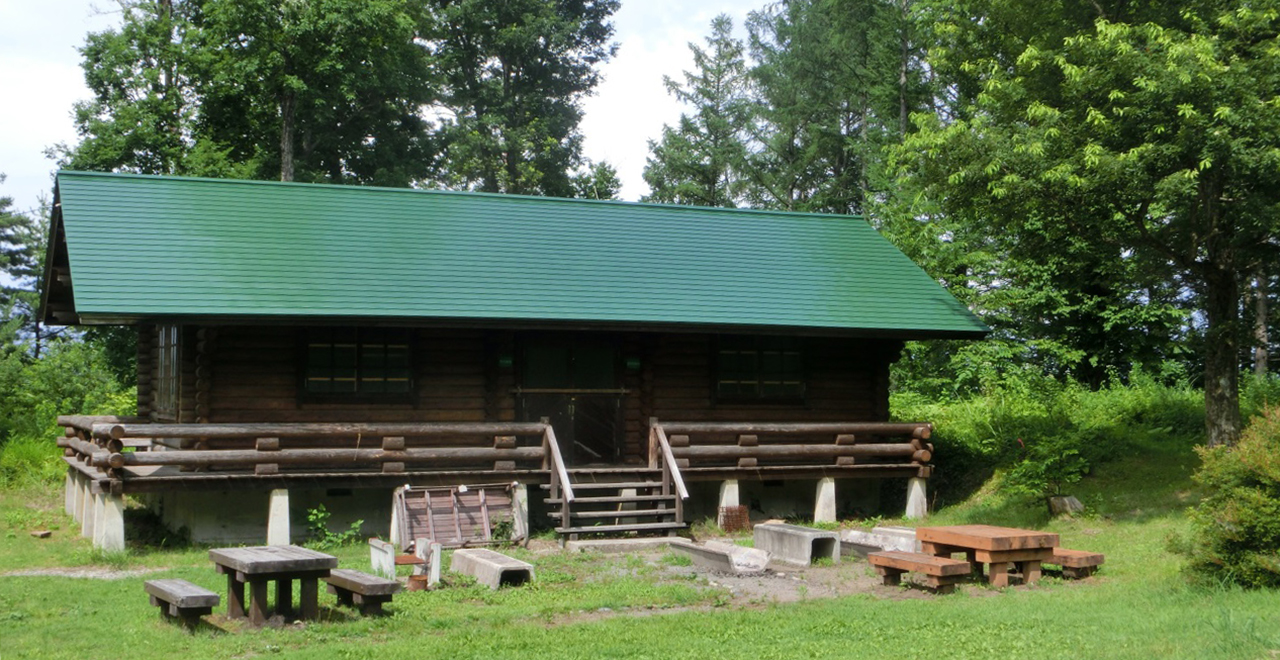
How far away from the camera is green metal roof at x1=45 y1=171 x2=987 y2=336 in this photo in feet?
53.6

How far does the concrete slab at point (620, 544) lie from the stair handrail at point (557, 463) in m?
0.66

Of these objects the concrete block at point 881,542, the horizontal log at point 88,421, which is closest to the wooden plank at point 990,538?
the concrete block at point 881,542

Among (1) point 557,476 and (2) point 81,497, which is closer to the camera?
(1) point 557,476

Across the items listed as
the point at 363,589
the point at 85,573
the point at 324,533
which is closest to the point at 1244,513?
the point at 363,589

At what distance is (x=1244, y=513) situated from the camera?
35.0ft

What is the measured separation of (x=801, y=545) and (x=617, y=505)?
3.76 m

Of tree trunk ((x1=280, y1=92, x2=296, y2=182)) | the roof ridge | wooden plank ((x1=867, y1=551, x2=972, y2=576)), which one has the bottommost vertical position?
wooden plank ((x1=867, y1=551, x2=972, y2=576))

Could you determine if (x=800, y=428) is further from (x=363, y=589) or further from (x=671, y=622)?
(x=363, y=589)

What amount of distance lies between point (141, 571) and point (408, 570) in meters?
3.33

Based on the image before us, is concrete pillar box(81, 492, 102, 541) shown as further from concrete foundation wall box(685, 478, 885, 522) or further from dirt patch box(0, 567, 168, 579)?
concrete foundation wall box(685, 478, 885, 522)

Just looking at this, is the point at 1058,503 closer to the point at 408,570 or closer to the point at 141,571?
the point at 408,570

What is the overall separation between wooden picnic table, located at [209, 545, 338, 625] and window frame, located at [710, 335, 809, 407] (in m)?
9.98

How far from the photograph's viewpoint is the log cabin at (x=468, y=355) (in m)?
16.1

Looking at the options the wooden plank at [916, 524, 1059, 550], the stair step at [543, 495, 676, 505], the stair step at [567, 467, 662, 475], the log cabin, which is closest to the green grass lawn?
the wooden plank at [916, 524, 1059, 550]
